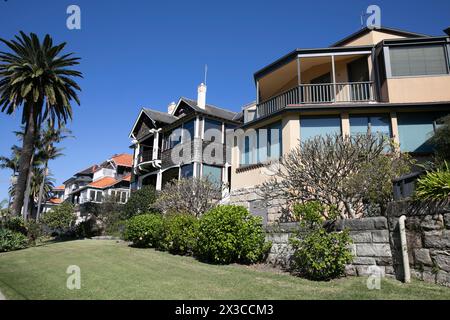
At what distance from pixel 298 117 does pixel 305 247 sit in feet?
28.8

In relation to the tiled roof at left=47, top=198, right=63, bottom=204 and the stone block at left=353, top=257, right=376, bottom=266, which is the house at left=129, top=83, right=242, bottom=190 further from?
the tiled roof at left=47, top=198, right=63, bottom=204

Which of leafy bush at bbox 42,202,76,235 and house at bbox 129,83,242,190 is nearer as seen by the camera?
house at bbox 129,83,242,190

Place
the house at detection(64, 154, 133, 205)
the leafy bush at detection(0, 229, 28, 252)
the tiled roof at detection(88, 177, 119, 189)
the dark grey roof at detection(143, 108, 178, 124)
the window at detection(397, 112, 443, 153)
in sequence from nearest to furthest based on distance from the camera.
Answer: the window at detection(397, 112, 443, 153) < the leafy bush at detection(0, 229, 28, 252) < the dark grey roof at detection(143, 108, 178, 124) < the house at detection(64, 154, 133, 205) < the tiled roof at detection(88, 177, 119, 189)

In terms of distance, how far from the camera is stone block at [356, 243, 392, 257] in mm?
8180

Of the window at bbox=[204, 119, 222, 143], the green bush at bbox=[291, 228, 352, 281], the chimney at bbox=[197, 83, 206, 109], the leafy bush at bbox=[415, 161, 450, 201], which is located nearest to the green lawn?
the green bush at bbox=[291, 228, 352, 281]

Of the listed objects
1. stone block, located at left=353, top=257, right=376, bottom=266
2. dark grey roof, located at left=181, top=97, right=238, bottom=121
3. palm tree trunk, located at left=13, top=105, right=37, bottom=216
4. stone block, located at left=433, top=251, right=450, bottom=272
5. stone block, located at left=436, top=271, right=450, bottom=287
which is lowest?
stone block, located at left=436, top=271, right=450, bottom=287

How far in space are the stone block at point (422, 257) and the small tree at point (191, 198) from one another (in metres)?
11.4

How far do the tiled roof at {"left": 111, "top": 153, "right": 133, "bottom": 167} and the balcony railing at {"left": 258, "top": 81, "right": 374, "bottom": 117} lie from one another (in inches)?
1238

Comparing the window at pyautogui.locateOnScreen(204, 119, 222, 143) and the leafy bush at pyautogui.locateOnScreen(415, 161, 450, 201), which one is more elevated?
the window at pyautogui.locateOnScreen(204, 119, 222, 143)

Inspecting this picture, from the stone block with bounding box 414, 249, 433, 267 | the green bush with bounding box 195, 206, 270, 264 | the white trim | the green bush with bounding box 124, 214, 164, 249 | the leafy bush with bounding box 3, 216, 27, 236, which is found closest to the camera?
the stone block with bounding box 414, 249, 433, 267

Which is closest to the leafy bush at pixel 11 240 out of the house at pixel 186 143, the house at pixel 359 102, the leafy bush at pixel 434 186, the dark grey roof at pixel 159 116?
the house at pixel 186 143

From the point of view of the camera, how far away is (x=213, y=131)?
27.3 metres
